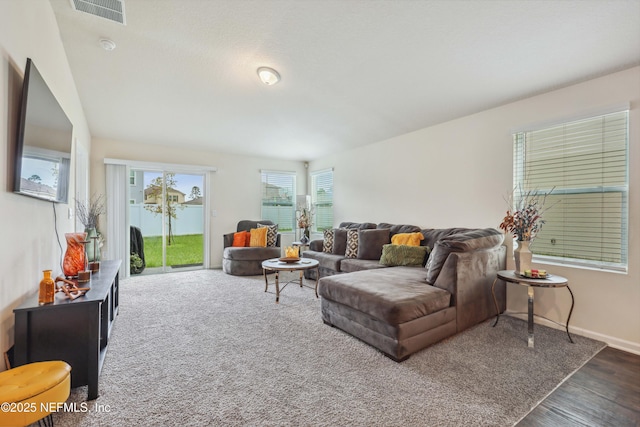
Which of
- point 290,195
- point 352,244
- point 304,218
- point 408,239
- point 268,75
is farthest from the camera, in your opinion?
point 290,195

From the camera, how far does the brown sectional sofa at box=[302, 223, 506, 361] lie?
224cm

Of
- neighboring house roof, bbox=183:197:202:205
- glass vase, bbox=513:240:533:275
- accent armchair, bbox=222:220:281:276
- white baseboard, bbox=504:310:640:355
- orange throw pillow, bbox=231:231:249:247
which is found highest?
neighboring house roof, bbox=183:197:202:205

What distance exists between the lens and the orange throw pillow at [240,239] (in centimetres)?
564

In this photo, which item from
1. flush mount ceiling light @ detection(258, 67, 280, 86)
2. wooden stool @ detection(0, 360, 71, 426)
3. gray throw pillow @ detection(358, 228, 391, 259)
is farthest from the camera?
gray throw pillow @ detection(358, 228, 391, 259)

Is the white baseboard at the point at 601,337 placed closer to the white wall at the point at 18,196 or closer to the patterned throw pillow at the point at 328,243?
the patterned throw pillow at the point at 328,243

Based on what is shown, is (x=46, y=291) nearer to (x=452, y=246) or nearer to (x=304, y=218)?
(x=452, y=246)

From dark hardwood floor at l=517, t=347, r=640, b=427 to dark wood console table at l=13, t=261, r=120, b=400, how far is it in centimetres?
257

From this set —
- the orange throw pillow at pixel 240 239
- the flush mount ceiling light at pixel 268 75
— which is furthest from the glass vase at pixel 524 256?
the orange throw pillow at pixel 240 239

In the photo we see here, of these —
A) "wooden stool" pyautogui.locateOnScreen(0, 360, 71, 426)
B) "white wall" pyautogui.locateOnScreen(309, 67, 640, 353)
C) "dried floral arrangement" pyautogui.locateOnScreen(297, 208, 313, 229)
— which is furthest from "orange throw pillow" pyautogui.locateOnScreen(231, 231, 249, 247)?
"wooden stool" pyautogui.locateOnScreen(0, 360, 71, 426)

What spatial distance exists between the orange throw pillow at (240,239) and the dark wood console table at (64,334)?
379 cm

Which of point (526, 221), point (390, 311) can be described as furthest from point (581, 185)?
point (390, 311)

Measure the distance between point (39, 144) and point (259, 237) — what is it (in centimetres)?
393

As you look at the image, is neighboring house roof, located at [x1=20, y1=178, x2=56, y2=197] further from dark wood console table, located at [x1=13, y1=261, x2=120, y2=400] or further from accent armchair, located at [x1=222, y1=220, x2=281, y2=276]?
accent armchair, located at [x1=222, y1=220, x2=281, y2=276]

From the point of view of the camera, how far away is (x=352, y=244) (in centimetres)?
452
